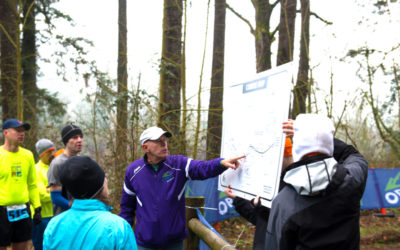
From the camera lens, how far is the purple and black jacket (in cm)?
352

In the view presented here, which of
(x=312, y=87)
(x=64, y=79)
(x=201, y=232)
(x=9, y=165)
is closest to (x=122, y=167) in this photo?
(x=9, y=165)

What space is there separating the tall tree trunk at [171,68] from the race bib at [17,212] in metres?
2.38

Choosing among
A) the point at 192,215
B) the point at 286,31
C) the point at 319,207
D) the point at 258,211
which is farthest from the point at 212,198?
the point at 319,207

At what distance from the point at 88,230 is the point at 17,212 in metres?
3.51

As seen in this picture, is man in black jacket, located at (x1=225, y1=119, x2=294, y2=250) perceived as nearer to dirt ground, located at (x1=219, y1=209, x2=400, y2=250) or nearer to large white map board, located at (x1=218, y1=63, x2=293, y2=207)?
large white map board, located at (x1=218, y1=63, x2=293, y2=207)

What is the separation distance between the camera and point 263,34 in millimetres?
8742

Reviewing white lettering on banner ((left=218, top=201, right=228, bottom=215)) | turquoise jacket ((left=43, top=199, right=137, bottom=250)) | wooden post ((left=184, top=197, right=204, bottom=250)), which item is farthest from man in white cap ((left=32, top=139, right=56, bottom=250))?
turquoise jacket ((left=43, top=199, right=137, bottom=250))

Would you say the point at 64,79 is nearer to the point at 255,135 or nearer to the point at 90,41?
the point at 90,41

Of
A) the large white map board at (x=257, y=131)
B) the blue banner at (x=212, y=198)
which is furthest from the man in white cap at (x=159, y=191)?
the blue banner at (x=212, y=198)

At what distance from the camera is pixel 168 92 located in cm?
629

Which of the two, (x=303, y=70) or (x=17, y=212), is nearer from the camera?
(x=17, y=212)

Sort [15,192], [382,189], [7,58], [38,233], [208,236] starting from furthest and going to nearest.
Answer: [7,58], [382,189], [38,233], [15,192], [208,236]

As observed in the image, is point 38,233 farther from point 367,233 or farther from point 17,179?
point 367,233

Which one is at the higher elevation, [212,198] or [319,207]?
[319,207]
